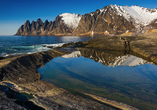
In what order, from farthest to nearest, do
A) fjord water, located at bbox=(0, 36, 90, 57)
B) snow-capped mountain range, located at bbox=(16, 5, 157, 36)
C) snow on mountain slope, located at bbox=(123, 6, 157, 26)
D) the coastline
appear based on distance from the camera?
1. snow on mountain slope, located at bbox=(123, 6, 157, 26)
2. snow-capped mountain range, located at bbox=(16, 5, 157, 36)
3. fjord water, located at bbox=(0, 36, 90, 57)
4. the coastline

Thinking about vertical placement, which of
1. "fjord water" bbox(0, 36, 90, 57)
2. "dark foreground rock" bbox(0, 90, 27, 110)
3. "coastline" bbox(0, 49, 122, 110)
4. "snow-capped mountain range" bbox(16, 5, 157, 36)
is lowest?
"coastline" bbox(0, 49, 122, 110)

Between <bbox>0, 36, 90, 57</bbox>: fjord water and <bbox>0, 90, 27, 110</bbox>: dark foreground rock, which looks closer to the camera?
<bbox>0, 90, 27, 110</bbox>: dark foreground rock

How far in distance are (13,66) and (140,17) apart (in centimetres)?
21137

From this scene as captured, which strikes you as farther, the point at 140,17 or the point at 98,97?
the point at 140,17

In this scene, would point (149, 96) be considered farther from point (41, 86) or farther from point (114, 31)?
point (114, 31)

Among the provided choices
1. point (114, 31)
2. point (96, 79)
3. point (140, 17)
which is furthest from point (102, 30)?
point (96, 79)

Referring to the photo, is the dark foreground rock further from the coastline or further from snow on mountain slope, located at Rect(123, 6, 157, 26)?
snow on mountain slope, located at Rect(123, 6, 157, 26)

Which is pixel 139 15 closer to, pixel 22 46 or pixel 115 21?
pixel 115 21

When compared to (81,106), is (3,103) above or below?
above

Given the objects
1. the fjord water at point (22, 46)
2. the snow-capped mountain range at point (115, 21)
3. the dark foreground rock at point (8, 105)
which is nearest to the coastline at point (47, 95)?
the dark foreground rock at point (8, 105)

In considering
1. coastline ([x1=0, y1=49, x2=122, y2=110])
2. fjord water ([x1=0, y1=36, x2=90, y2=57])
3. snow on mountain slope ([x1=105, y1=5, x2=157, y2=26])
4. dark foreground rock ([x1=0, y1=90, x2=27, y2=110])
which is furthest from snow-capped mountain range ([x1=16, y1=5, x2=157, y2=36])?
dark foreground rock ([x1=0, y1=90, x2=27, y2=110])

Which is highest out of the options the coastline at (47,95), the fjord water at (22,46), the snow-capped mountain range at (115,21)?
the snow-capped mountain range at (115,21)

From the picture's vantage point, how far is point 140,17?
176500 millimetres

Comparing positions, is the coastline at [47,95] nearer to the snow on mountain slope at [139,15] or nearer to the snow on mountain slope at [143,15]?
the snow on mountain slope at [139,15]
